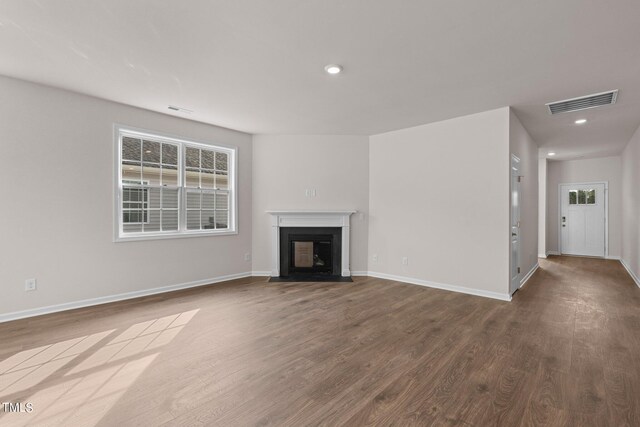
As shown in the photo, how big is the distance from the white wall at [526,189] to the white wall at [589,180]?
289 centimetres

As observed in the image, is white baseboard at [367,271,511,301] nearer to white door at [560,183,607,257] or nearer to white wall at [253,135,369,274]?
white wall at [253,135,369,274]

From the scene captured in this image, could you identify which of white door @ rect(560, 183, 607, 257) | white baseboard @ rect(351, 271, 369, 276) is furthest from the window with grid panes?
white door @ rect(560, 183, 607, 257)

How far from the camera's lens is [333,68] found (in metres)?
2.89

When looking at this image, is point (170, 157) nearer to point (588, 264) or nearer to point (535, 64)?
point (535, 64)

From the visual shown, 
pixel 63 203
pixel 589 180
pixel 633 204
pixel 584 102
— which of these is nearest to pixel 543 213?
pixel 589 180

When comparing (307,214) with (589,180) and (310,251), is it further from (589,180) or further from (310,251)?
(589,180)

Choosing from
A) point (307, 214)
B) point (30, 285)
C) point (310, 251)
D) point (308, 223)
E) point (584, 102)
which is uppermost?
point (584, 102)

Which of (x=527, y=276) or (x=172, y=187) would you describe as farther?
(x=527, y=276)

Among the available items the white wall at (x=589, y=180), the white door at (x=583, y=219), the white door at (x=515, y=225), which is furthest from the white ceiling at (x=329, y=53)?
the white door at (x=583, y=219)

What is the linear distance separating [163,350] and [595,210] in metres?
10.1

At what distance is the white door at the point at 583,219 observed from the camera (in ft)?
25.0

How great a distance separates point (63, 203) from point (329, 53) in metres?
3.55

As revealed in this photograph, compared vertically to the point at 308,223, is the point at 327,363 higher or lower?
lower

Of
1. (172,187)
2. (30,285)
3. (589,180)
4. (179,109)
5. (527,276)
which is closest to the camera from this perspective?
(30,285)
